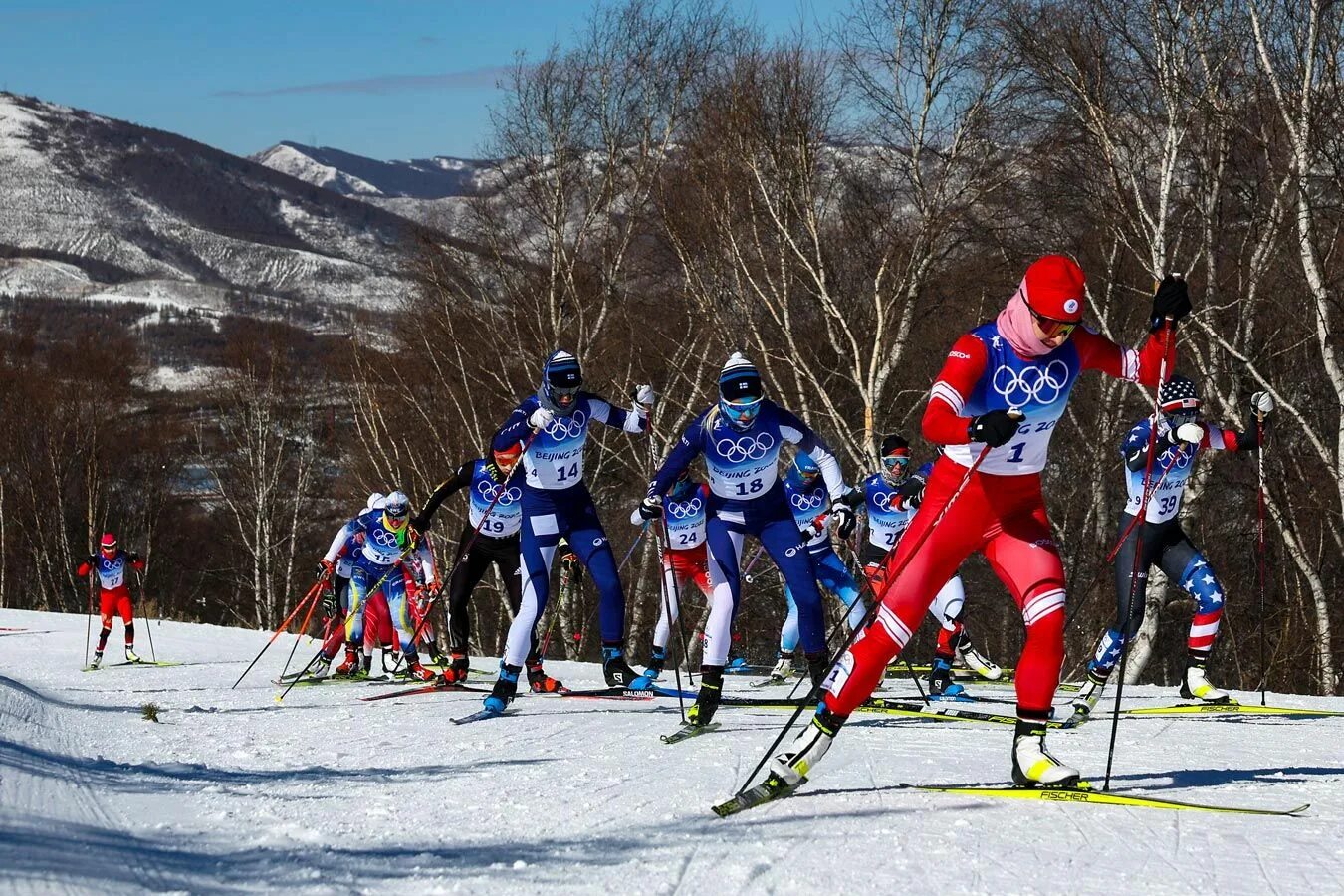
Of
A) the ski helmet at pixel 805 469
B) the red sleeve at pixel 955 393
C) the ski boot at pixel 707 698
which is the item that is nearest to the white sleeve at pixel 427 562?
the ski helmet at pixel 805 469

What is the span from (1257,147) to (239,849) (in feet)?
58.4

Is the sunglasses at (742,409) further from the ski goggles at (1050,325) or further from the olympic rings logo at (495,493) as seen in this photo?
the olympic rings logo at (495,493)

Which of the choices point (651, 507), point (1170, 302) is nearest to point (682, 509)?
point (651, 507)

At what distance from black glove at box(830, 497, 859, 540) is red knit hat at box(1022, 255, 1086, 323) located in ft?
9.11

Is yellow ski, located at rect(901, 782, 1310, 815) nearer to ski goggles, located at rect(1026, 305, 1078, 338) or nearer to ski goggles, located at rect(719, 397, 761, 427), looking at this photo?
ski goggles, located at rect(1026, 305, 1078, 338)

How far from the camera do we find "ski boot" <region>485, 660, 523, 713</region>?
359 inches

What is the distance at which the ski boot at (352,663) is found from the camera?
46.9 ft

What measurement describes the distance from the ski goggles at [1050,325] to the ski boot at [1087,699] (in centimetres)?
389

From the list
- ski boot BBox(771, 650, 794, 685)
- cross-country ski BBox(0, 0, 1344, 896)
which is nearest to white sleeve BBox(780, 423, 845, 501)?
cross-country ski BBox(0, 0, 1344, 896)

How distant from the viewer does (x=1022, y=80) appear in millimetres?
20797

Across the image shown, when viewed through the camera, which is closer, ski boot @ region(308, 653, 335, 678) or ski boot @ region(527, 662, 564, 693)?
ski boot @ region(527, 662, 564, 693)

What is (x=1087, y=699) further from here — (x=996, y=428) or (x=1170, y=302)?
(x=996, y=428)

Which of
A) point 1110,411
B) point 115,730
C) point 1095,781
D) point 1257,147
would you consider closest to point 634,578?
point 1110,411

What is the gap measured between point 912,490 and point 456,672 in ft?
13.4
